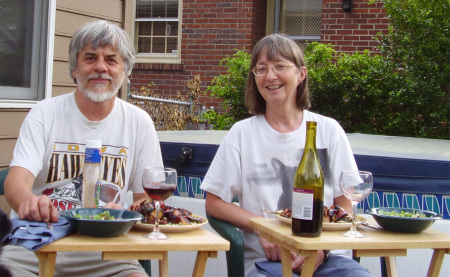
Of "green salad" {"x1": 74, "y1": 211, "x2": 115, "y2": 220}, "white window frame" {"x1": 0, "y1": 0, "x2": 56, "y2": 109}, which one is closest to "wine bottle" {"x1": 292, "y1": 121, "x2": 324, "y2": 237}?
"green salad" {"x1": 74, "y1": 211, "x2": 115, "y2": 220}

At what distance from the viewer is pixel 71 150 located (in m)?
2.91

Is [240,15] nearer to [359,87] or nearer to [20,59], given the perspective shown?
[359,87]

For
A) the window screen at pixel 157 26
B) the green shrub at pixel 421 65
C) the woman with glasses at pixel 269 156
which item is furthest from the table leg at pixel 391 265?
the window screen at pixel 157 26

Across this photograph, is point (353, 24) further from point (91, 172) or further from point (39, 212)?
point (39, 212)

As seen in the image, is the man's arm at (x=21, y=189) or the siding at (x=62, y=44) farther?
the siding at (x=62, y=44)

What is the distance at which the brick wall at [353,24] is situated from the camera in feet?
29.2

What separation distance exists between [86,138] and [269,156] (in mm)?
838

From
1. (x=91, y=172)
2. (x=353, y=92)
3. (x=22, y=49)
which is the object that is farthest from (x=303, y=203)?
(x=353, y=92)

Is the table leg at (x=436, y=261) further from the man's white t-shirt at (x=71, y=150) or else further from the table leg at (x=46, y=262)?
the table leg at (x=46, y=262)

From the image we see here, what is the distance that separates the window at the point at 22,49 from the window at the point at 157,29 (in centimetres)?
588

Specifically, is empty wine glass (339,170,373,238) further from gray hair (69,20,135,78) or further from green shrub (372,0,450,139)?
green shrub (372,0,450,139)

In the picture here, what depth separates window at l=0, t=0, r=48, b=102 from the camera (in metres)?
4.28

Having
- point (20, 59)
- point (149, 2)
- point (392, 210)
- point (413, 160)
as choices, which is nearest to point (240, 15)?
point (149, 2)

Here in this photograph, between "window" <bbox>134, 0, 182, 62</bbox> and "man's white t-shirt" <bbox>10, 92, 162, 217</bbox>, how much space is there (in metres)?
7.47
